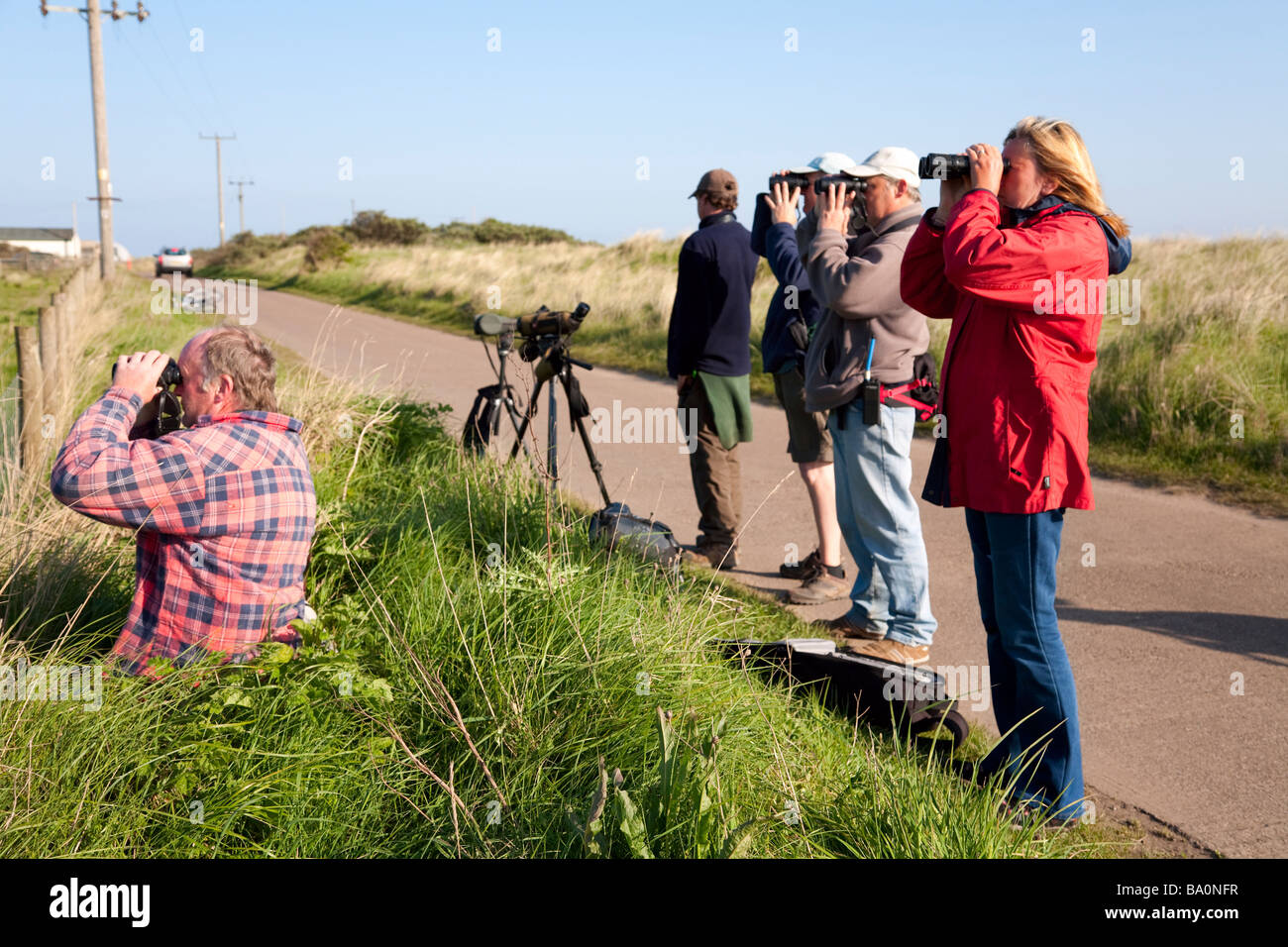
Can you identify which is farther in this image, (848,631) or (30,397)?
(30,397)

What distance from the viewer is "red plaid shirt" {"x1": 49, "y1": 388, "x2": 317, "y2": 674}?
290cm

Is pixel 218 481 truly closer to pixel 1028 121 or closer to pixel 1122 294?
pixel 1028 121

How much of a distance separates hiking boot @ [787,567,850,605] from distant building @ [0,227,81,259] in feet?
358

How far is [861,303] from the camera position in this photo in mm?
4406

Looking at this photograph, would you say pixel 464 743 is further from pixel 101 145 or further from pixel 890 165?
pixel 101 145

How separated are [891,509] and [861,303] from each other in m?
0.90

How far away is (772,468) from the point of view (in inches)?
343

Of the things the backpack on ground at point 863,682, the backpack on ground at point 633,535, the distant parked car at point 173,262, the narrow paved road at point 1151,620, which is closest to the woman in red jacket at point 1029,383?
the backpack on ground at point 863,682

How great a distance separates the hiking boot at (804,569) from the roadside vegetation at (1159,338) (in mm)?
3430

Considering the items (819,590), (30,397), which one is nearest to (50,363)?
(30,397)

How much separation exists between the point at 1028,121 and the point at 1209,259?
15.7m

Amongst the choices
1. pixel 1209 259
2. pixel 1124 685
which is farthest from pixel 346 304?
pixel 1124 685

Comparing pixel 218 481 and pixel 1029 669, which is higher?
pixel 218 481
